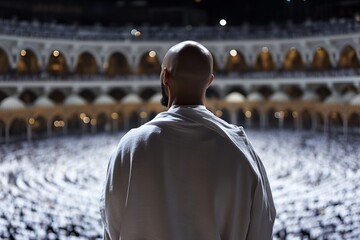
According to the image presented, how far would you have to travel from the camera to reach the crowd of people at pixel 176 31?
3719 centimetres

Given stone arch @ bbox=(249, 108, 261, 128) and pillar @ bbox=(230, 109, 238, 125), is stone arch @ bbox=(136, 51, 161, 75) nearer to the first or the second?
pillar @ bbox=(230, 109, 238, 125)

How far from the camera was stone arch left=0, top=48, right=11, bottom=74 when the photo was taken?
124 feet

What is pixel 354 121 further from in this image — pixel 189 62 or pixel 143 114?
pixel 189 62

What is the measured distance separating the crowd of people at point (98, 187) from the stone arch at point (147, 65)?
1497 cm

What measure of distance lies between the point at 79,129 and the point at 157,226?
39.2 m

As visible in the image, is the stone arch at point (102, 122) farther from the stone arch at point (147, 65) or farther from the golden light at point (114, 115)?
the stone arch at point (147, 65)

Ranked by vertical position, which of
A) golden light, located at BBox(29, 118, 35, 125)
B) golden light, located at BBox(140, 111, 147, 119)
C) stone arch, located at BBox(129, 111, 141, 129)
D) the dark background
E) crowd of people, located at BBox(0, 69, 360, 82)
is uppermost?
the dark background

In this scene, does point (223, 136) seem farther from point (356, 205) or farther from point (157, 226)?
point (356, 205)

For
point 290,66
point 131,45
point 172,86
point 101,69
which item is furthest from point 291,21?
point 172,86

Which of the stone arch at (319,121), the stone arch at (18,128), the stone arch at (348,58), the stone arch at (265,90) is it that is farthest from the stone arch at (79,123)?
the stone arch at (348,58)

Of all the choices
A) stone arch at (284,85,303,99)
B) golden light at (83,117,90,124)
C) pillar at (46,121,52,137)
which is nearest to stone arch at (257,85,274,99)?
stone arch at (284,85,303,99)

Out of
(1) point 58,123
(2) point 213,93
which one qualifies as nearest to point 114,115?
(1) point 58,123

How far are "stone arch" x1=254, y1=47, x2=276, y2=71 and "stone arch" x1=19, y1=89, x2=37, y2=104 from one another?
1920cm

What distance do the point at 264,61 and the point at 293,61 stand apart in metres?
2.52
